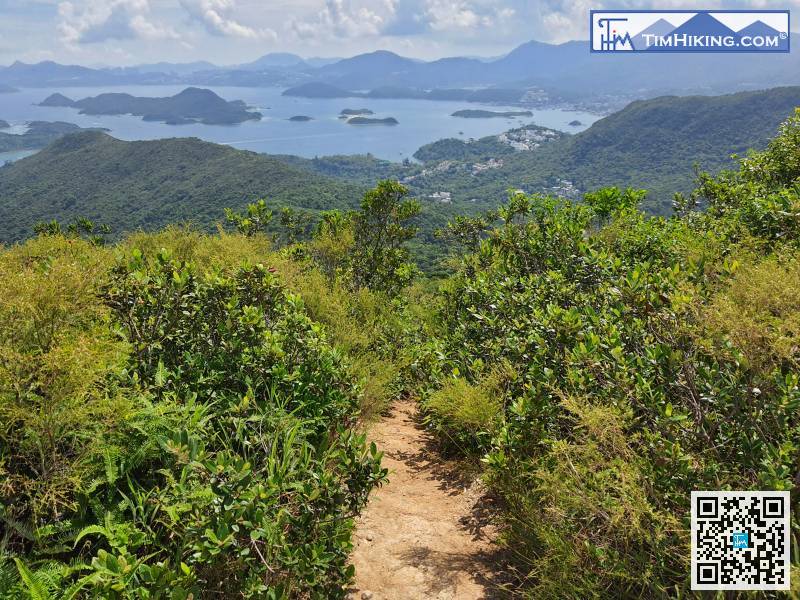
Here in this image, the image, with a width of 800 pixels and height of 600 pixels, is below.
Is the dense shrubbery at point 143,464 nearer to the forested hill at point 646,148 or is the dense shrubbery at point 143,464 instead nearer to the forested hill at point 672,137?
the forested hill at point 646,148

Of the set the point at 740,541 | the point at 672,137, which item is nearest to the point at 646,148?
the point at 672,137

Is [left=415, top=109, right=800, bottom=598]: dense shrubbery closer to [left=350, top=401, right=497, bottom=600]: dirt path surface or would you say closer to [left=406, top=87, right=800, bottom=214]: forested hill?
[left=350, top=401, right=497, bottom=600]: dirt path surface

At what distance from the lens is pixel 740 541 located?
2285mm

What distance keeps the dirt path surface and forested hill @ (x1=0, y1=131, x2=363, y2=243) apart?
78.3 meters

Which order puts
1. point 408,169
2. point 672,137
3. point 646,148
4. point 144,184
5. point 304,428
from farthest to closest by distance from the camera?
point 408,169 → point 646,148 → point 672,137 → point 144,184 → point 304,428

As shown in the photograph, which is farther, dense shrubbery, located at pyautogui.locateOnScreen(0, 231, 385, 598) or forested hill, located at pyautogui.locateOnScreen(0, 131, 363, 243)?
forested hill, located at pyautogui.locateOnScreen(0, 131, 363, 243)

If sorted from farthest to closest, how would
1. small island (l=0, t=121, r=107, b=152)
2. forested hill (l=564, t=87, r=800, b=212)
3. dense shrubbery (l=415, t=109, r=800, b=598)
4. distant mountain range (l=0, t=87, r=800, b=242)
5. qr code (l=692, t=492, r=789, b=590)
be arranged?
small island (l=0, t=121, r=107, b=152)
forested hill (l=564, t=87, r=800, b=212)
distant mountain range (l=0, t=87, r=800, b=242)
dense shrubbery (l=415, t=109, r=800, b=598)
qr code (l=692, t=492, r=789, b=590)

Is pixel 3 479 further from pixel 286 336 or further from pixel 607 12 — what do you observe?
pixel 607 12

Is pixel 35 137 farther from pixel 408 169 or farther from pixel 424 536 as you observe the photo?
pixel 424 536

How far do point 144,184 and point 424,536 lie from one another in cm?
11406

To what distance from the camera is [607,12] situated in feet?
89.0

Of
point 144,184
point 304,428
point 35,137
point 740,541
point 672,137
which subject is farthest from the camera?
point 35,137

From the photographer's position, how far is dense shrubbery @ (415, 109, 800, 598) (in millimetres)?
2336

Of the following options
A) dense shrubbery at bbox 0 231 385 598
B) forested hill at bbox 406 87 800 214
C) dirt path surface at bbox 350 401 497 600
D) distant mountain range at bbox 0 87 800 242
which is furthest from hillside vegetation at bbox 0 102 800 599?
forested hill at bbox 406 87 800 214
